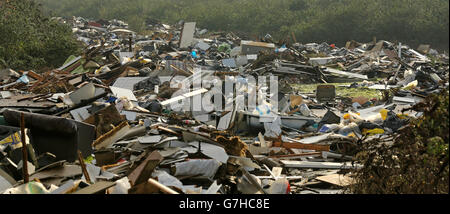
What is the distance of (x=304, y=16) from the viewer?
3328 cm

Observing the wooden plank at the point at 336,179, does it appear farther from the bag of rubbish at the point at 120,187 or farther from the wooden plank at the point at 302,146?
the bag of rubbish at the point at 120,187

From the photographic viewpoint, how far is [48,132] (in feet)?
21.4

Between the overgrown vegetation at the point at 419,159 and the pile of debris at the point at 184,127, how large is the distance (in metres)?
0.41

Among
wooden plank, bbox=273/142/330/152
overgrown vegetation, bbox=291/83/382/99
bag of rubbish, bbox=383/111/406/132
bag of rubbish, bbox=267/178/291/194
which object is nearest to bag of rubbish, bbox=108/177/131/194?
bag of rubbish, bbox=267/178/291/194

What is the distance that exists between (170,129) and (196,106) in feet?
9.50

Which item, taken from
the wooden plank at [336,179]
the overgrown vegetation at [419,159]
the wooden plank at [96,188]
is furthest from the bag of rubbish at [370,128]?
→ the wooden plank at [96,188]

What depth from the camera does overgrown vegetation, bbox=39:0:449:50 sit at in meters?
27.3

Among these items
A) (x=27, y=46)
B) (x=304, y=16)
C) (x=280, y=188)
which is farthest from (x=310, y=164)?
(x=304, y=16)

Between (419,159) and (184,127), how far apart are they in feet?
15.6

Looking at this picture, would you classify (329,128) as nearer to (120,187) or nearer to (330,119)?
(330,119)

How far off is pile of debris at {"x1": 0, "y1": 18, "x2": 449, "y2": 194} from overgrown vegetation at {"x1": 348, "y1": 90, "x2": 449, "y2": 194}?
1.35 ft

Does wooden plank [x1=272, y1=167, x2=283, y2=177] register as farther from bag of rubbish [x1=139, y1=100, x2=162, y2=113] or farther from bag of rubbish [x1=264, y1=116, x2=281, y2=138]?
bag of rubbish [x1=139, y1=100, x2=162, y2=113]

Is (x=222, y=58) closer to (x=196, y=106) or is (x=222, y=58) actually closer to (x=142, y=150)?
(x=196, y=106)

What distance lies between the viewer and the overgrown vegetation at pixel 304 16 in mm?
27281
